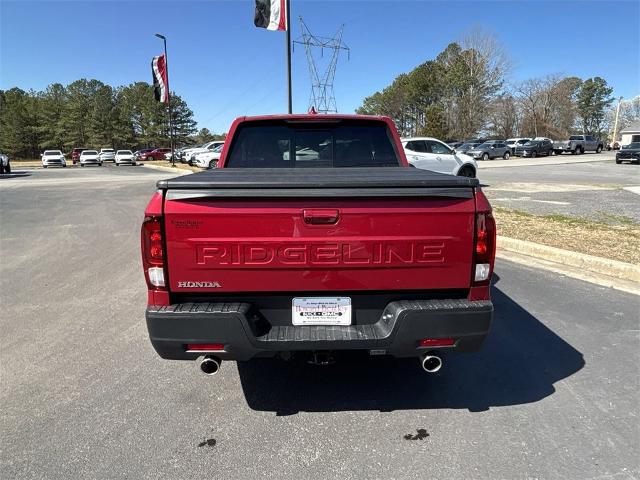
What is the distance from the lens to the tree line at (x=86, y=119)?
75062 millimetres

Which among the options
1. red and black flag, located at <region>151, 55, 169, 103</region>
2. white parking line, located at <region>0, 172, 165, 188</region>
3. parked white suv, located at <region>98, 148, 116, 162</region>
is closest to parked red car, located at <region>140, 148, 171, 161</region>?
parked white suv, located at <region>98, 148, 116, 162</region>

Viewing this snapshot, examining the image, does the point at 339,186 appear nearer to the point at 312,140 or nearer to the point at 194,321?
the point at 194,321

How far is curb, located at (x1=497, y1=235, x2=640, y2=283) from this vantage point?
5.79m

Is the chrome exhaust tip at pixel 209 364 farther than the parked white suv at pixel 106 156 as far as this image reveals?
No

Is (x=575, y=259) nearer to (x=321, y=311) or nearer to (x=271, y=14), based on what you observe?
(x=321, y=311)

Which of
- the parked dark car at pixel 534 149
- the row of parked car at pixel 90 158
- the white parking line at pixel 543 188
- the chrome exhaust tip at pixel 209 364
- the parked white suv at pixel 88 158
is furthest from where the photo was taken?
the parked white suv at pixel 88 158

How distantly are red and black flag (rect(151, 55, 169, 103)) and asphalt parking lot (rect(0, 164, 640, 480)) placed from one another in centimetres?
3105

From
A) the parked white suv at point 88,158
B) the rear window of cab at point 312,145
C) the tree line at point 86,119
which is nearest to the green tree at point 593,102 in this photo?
the tree line at point 86,119

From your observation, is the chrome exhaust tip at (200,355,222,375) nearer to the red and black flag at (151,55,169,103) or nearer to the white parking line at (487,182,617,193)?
the white parking line at (487,182,617,193)

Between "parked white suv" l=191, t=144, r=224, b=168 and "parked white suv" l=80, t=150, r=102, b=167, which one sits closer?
"parked white suv" l=191, t=144, r=224, b=168

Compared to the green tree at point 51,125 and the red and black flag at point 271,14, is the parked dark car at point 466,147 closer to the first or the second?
the red and black flag at point 271,14

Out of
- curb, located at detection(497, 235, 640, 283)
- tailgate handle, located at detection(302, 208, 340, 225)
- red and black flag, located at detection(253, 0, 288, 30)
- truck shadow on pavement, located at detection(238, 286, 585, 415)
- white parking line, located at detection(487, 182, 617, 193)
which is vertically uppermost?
red and black flag, located at detection(253, 0, 288, 30)

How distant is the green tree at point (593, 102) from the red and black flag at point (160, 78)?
93757mm

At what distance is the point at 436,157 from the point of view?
1764 centimetres
